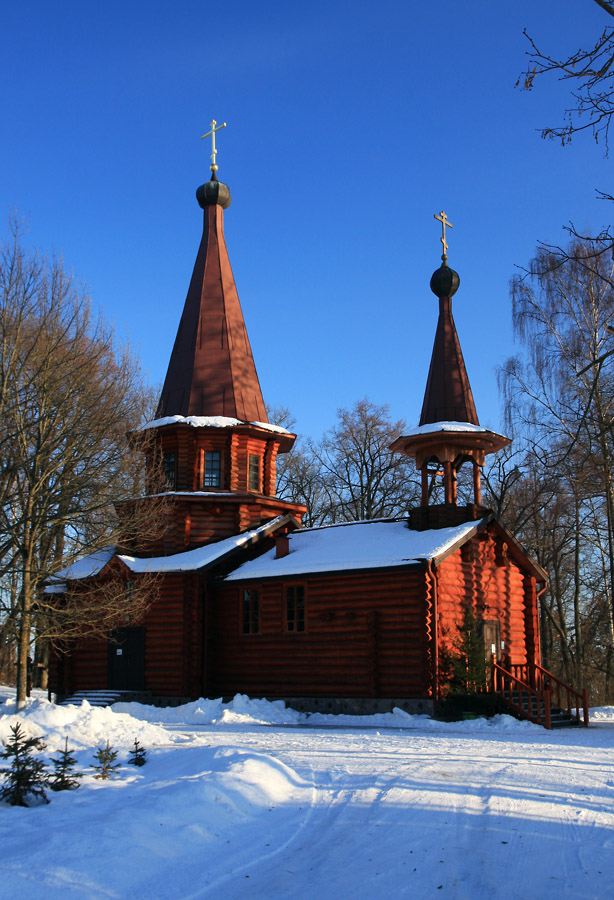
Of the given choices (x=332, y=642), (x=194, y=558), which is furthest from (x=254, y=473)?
(x=332, y=642)

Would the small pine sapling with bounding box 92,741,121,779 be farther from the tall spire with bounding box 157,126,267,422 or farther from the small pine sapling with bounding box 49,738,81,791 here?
the tall spire with bounding box 157,126,267,422

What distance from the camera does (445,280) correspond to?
25578 mm

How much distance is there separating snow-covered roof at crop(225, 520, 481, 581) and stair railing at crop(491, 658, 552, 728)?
330cm

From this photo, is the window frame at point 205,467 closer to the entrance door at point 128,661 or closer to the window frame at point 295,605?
the entrance door at point 128,661

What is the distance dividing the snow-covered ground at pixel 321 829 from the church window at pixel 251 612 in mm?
10983

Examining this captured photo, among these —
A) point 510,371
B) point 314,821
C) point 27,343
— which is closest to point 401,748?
point 314,821

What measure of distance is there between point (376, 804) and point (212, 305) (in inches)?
891

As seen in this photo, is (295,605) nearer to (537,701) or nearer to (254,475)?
(254,475)

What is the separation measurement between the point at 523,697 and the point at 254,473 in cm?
1051

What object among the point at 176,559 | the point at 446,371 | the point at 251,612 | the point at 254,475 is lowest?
the point at 251,612

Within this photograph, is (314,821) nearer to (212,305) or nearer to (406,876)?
(406,876)

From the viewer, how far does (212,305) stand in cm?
2873

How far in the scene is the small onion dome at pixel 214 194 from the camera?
29.7 meters

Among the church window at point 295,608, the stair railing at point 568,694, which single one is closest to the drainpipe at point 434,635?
the stair railing at point 568,694
